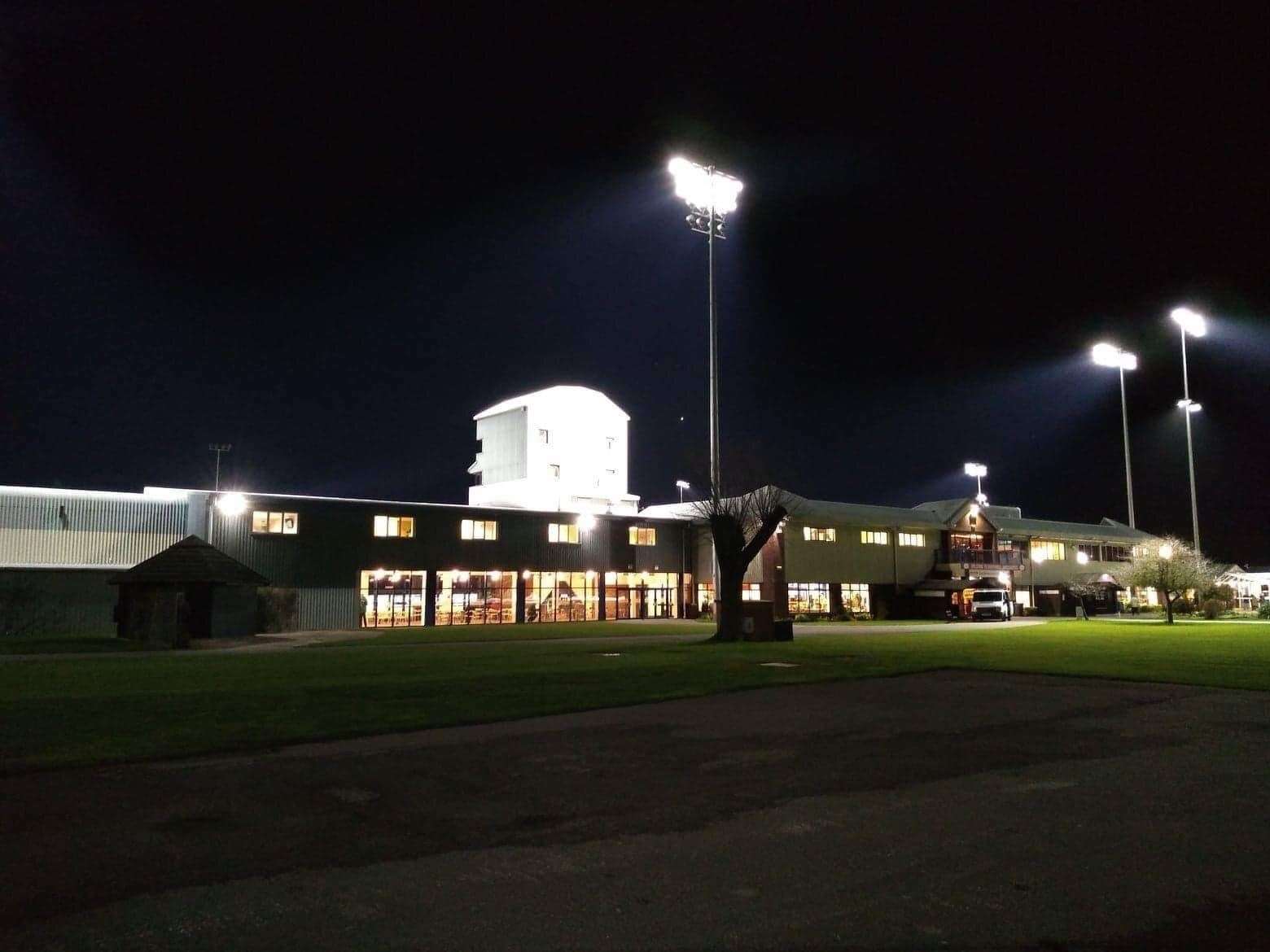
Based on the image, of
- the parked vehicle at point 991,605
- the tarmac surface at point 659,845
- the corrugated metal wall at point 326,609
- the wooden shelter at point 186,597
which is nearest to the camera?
the tarmac surface at point 659,845

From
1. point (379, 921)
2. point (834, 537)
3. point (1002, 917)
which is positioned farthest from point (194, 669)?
point (834, 537)

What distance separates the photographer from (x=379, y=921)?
17.6 ft

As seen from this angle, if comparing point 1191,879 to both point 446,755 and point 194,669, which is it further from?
point 194,669

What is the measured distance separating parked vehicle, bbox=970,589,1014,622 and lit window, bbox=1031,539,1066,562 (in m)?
17.7

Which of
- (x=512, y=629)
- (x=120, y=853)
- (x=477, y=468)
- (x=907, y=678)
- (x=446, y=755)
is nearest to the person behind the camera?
(x=120, y=853)

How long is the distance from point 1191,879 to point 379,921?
5.21m

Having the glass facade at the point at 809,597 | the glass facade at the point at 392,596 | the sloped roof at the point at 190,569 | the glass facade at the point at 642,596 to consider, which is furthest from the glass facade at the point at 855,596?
the sloped roof at the point at 190,569

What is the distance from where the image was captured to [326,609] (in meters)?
47.8

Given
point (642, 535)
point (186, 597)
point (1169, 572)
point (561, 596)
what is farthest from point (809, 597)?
point (186, 597)

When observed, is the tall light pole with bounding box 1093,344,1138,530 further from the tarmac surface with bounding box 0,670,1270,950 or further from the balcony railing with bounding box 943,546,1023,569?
the tarmac surface with bounding box 0,670,1270,950

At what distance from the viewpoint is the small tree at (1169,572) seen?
53812 millimetres

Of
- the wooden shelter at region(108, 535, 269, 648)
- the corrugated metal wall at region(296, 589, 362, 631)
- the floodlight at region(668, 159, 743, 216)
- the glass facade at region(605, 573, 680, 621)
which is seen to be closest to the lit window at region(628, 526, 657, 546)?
the glass facade at region(605, 573, 680, 621)

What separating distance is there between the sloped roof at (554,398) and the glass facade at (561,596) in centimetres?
1928

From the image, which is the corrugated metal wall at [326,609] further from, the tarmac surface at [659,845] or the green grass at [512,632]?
the tarmac surface at [659,845]
